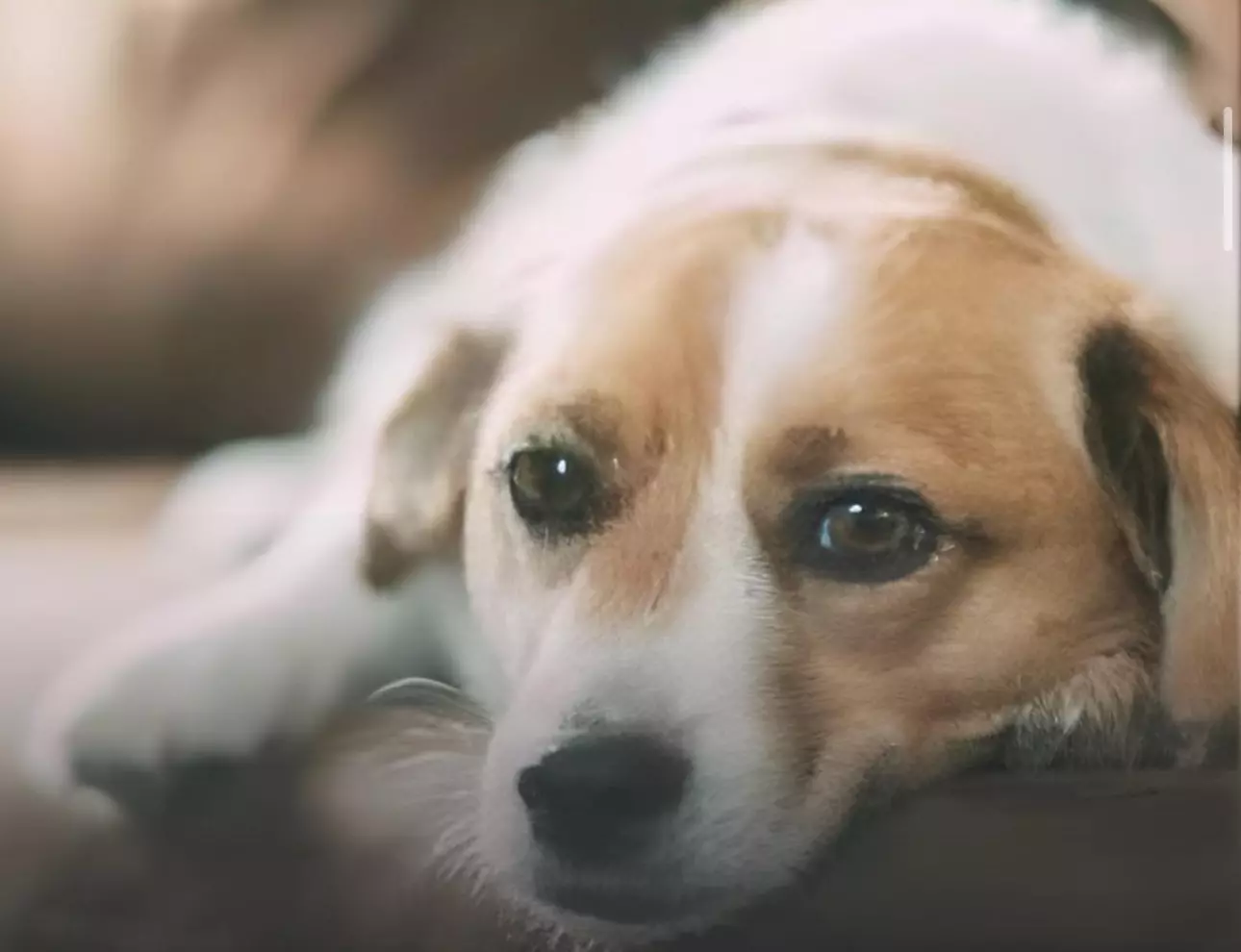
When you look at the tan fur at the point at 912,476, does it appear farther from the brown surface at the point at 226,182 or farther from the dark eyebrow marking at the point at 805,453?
the brown surface at the point at 226,182

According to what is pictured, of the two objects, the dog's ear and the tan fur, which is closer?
the tan fur

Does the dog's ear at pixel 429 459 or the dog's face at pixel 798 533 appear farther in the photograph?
the dog's ear at pixel 429 459

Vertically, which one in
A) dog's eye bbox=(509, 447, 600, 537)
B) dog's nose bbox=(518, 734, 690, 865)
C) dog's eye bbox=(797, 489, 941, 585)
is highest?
dog's eye bbox=(509, 447, 600, 537)

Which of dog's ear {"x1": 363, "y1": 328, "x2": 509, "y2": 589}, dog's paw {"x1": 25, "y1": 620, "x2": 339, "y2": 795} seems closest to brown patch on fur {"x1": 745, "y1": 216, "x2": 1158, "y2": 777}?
dog's ear {"x1": 363, "y1": 328, "x2": 509, "y2": 589}

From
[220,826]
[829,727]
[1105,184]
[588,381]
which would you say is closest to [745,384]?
[588,381]

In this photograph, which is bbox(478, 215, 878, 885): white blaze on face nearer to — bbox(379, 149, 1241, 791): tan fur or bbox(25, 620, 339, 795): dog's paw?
bbox(379, 149, 1241, 791): tan fur

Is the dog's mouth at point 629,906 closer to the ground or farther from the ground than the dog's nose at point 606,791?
closer to the ground

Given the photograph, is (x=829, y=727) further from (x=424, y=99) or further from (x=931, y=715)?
(x=424, y=99)

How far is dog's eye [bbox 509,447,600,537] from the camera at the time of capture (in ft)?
3.08

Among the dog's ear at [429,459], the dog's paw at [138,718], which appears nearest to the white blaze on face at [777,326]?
the dog's ear at [429,459]

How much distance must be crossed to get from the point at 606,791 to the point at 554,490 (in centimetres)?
19

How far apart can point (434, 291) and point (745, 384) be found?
0.23 metres

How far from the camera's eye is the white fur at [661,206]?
966 mm

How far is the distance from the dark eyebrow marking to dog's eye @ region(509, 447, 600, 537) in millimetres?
111
